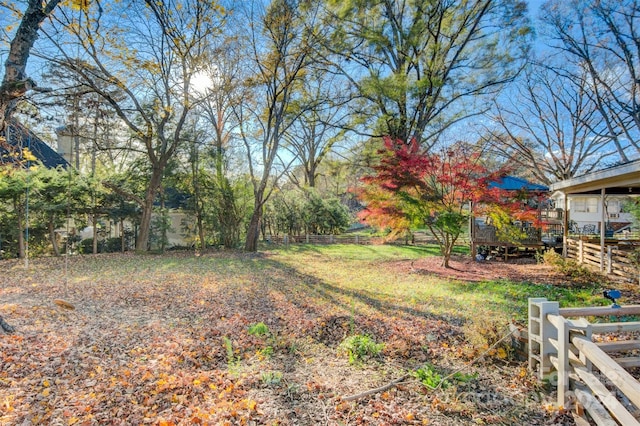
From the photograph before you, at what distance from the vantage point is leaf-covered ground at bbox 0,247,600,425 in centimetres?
277

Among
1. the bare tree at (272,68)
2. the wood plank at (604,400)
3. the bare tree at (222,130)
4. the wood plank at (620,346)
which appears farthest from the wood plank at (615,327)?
the bare tree at (222,130)

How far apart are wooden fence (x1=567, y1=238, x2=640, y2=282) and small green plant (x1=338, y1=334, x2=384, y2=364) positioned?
7238 mm

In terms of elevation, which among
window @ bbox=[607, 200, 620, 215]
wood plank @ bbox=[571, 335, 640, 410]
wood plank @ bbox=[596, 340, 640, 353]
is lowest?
wood plank @ bbox=[596, 340, 640, 353]

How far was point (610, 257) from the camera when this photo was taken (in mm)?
8430

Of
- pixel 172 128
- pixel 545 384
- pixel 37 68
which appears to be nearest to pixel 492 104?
pixel 172 128

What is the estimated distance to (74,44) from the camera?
33.5 ft

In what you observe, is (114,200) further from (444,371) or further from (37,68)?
(444,371)

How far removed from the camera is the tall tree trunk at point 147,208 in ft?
42.7

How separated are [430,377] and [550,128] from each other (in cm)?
2089

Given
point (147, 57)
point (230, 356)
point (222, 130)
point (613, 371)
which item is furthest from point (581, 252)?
point (147, 57)

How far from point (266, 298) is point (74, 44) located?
10296mm

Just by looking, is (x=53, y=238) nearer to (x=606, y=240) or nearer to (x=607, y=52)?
(x=606, y=240)

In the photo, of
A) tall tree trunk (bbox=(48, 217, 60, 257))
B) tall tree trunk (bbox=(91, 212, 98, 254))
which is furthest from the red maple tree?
tall tree trunk (bbox=(48, 217, 60, 257))

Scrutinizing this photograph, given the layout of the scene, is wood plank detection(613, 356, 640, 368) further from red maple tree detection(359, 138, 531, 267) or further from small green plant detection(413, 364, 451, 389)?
red maple tree detection(359, 138, 531, 267)
